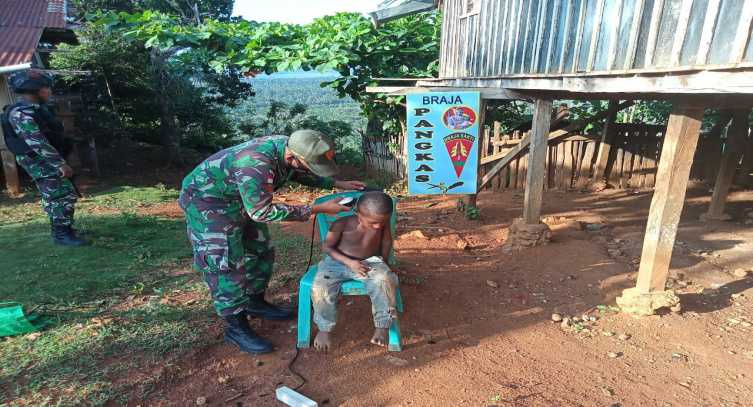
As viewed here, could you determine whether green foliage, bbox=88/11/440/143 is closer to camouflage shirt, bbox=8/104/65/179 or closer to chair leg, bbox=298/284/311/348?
camouflage shirt, bbox=8/104/65/179

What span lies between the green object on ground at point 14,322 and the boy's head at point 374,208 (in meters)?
2.63

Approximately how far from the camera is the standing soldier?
4.39 m

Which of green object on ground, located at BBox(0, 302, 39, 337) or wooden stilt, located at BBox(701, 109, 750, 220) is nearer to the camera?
green object on ground, located at BBox(0, 302, 39, 337)

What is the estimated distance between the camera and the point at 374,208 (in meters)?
2.99

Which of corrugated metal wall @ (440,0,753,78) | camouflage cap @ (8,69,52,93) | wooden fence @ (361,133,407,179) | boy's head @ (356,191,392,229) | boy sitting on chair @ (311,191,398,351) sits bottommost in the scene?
wooden fence @ (361,133,407,179)

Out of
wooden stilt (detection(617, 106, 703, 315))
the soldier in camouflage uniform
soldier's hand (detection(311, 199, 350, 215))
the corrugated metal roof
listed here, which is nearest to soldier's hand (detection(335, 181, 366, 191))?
the soldier in camouflage uniform

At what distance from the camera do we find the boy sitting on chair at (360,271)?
3.02 m

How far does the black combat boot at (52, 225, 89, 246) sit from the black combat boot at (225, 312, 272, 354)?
3.01m

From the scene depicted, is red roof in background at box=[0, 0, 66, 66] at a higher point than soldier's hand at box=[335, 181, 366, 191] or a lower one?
higher

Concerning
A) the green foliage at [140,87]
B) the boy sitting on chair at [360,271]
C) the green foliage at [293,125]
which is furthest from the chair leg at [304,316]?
the green foliage at [293,125]

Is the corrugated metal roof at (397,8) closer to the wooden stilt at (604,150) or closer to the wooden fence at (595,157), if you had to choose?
the wooden fence at (595,157)

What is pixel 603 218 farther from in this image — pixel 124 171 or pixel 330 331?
pixel 124 171

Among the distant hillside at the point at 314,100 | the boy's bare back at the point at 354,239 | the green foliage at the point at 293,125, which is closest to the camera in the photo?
the boy's bare back at the point at 354,239

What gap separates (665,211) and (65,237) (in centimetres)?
625
